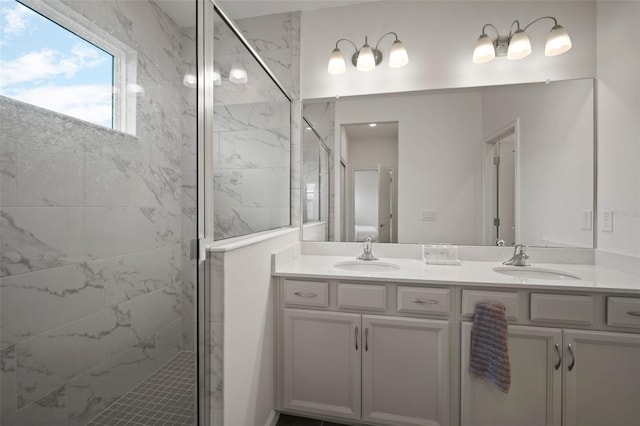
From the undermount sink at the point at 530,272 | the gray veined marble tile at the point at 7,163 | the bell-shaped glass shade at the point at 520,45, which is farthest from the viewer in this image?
the bell-shaped glass shade at the point at 520,45

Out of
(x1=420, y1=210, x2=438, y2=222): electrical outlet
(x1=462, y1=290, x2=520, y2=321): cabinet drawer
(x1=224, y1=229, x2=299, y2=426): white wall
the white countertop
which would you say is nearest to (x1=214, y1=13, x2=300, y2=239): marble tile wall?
(x1=224, y1=229, x2=299, y2=426): white wall

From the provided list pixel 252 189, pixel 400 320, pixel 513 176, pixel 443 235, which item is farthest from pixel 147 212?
pixel 513 176

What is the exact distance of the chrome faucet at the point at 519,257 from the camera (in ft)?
5.95

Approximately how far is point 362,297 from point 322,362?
416mm

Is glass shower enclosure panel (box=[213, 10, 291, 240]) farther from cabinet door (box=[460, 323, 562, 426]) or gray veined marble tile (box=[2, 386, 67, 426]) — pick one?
cabinet door (box=[460, 323, 562, 426])

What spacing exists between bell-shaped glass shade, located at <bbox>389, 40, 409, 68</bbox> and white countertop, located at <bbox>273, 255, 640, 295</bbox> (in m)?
1.33

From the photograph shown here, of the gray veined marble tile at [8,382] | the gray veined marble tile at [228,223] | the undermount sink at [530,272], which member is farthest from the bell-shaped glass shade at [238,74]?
the undermount sink at [530,272]

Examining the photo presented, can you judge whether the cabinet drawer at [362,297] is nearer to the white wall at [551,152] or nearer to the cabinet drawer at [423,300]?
the cabinet drawer at [423,300]

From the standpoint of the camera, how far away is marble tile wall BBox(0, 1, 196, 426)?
84 centimetres

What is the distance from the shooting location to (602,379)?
136 centimetres

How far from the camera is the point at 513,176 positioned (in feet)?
6.40

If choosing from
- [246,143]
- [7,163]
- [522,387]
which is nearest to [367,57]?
[246,143]

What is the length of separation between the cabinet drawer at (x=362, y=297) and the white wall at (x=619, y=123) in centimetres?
134

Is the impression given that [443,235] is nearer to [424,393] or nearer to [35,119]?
[424,393]
